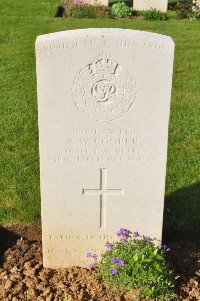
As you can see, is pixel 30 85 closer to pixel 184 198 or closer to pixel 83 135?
pixel 184 198

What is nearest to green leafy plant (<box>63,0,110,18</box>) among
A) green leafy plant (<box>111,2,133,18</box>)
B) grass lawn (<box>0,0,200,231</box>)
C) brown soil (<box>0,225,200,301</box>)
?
green leafy plant (<box>111,2,133,18</box>)

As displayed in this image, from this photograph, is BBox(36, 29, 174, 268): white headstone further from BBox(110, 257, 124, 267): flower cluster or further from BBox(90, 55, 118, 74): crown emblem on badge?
BBox(110, 257, 124, 267): flower cluster

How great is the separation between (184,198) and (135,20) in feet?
31.1

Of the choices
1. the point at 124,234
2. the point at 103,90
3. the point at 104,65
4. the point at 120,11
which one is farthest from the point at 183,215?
the point at 120,11

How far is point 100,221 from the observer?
409cm

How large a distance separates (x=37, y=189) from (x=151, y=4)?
10.9 m

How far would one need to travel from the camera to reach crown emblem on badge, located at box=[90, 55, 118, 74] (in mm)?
3549

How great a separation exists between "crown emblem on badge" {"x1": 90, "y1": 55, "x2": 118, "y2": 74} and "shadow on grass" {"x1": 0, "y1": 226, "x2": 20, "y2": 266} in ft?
5.91

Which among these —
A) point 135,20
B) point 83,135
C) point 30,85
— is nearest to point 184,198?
point 83,135

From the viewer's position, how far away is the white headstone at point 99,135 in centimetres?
353

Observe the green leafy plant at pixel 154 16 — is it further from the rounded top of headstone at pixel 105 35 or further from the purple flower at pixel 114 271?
the purple flower at pixel 114 271

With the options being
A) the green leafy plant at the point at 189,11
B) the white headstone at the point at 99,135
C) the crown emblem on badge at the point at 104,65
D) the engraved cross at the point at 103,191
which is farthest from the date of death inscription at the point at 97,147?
the green leafy plant at the point at 189,11

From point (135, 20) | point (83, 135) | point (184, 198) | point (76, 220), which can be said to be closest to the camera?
point (83, 135)

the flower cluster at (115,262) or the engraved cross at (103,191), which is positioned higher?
the engraved cross at (103,191)
